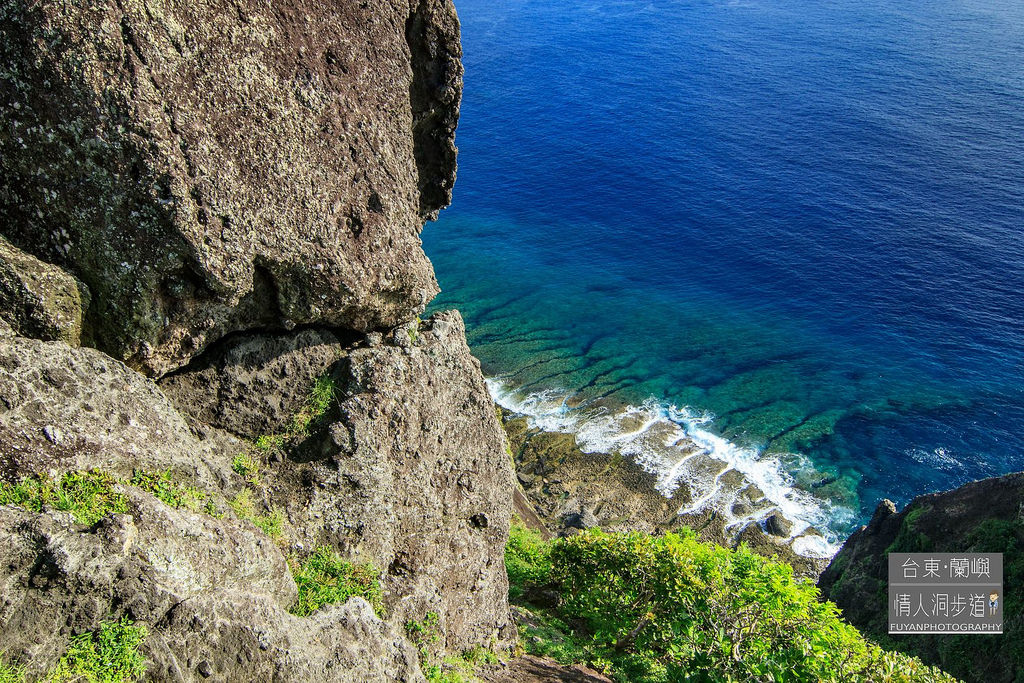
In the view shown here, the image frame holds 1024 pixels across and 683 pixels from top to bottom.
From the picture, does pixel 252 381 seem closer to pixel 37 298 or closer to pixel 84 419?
pixel 84 419

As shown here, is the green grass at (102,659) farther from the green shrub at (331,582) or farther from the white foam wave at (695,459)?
the white foam wave at (695,459)

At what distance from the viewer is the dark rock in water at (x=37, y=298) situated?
12.4 meters

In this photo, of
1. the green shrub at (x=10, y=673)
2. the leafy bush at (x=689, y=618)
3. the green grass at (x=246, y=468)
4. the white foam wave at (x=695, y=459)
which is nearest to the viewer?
the green shrub at (x=10, y=673)

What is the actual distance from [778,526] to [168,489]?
4006 centimetres

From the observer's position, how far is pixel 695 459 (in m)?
49.2

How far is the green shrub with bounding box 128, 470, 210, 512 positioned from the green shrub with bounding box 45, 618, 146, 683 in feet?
8.38

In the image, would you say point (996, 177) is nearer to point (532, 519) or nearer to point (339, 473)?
point (532, 519)

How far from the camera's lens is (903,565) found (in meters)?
33.9

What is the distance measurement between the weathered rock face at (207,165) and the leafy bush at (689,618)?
1032 centimetres

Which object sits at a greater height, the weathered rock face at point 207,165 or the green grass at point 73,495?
the weathered rock face at point 207,165

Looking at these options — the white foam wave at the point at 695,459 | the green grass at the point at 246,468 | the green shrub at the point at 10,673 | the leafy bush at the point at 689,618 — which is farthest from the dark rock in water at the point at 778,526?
the green shrub at the point at 10,673

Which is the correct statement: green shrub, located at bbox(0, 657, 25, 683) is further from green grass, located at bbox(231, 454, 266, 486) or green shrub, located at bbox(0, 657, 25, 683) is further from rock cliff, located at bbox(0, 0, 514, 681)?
green grass, located at bbox(231, 454, 266, 486)

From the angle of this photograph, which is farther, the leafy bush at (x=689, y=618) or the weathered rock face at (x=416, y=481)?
the leafy bush at (x=689, y=618)

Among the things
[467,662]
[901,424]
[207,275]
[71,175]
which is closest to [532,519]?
[467,662]
